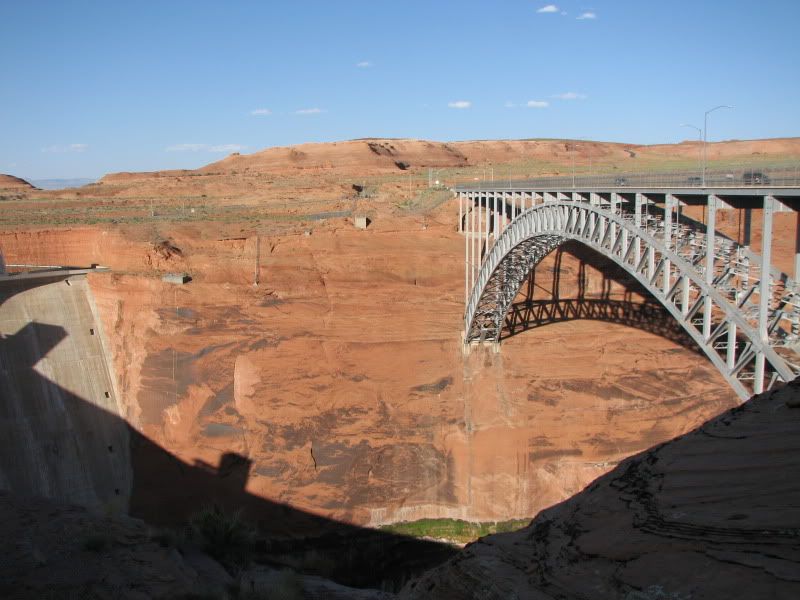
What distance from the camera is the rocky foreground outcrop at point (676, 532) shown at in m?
5.04

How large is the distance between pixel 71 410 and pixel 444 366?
15513 millimetres

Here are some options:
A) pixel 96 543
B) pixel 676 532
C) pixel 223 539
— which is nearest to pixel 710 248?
pixel 676 532

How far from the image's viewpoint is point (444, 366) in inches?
1124

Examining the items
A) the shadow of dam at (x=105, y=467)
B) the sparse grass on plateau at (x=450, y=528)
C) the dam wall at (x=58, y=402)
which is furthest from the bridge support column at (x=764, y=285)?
the dam wall at (x=58, y=402)

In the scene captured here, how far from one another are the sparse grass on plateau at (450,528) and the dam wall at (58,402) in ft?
35.2

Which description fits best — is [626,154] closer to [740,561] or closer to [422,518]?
[422,518]

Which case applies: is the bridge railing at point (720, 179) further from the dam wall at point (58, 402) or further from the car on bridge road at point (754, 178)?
the dam wall at point (58, 402)

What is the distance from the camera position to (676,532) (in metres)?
5.70

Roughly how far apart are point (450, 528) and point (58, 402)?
657 inches

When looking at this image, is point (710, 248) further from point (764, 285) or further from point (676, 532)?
point (676, 532)

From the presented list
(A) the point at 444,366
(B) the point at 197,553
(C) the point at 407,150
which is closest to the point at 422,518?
(A) the point at 444,366

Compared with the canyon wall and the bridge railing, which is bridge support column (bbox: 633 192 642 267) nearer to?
the bridge railing

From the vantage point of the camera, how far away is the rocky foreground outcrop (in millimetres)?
5039

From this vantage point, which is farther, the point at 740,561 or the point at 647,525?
the point at 647,525
